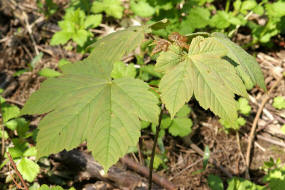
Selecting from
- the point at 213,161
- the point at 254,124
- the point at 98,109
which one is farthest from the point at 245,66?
the point at 254,124

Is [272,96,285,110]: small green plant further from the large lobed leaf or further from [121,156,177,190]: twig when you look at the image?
the large lobed leaf

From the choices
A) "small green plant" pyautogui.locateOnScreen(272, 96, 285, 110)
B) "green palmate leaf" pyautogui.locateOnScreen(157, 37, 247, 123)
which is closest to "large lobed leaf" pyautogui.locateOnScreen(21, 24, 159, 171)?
"green palmate leaf" pyautogui.locateOnScreen(157, 37, 247, 123)

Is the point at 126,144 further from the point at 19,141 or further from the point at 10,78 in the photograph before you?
the point at 10,78

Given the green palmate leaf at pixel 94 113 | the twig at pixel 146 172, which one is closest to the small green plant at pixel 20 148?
the twig at pixel 146 172

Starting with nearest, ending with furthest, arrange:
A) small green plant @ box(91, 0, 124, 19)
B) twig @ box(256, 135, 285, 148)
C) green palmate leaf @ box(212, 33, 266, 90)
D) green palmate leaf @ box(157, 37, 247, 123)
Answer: green palmate leaf @ box(157, 37, 247, 123) → green palmate leaf @ box(212, 33, 266, 90) → twig @ box(256, 135, 285, 148) → small green plant @ box(91, 0, 124, 19)

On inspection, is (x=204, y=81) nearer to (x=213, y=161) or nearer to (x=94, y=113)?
(x=94, y=113)

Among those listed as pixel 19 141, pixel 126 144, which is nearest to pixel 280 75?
pixel 126 144

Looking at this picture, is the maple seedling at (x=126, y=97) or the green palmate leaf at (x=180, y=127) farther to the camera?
the green palmate leaf at (x=180, y=127)

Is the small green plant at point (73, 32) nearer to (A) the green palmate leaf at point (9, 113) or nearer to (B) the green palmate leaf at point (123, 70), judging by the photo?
(B) the green palmate leaf at point (123, 70)
